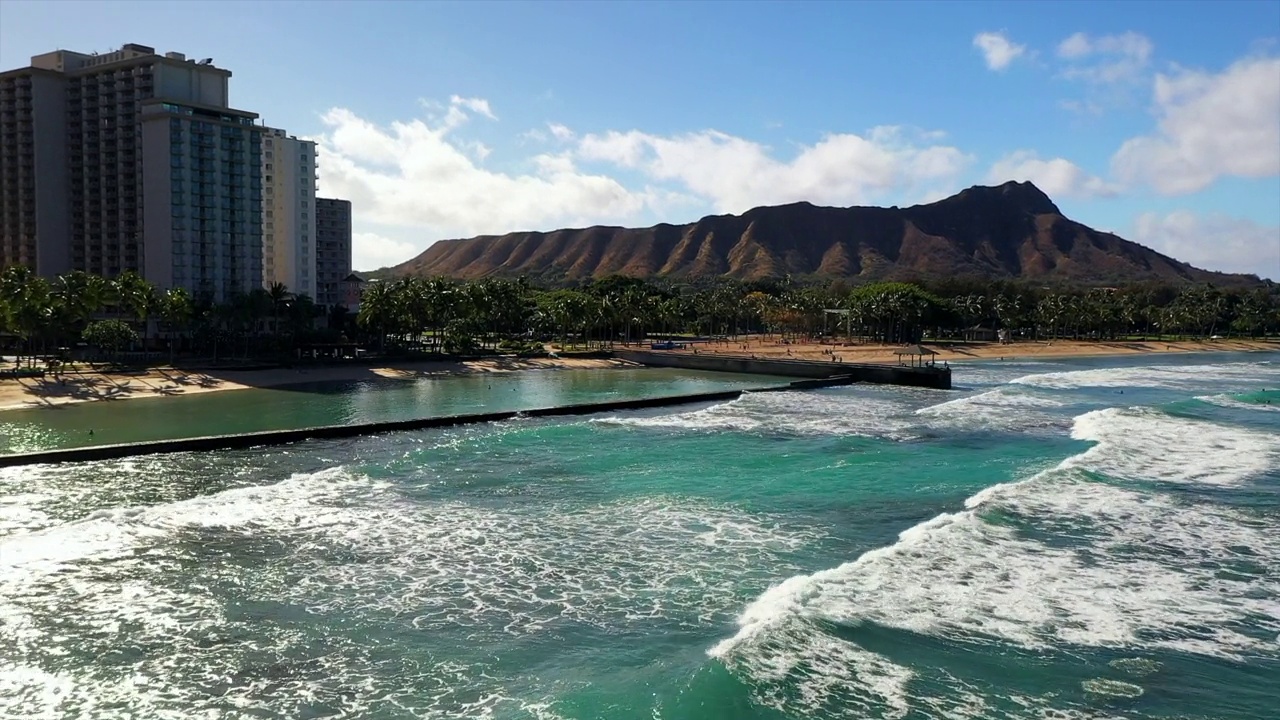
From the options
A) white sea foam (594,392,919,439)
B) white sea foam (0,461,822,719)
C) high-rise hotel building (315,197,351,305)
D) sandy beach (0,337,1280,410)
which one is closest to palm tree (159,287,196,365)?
sandy beach (0,337,1280,410)

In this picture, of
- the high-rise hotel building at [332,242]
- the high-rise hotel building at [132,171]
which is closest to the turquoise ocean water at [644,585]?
the high-rise hotel building at [132,171]

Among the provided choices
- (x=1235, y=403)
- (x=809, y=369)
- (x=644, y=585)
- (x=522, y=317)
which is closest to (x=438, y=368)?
(x=809, y=369)

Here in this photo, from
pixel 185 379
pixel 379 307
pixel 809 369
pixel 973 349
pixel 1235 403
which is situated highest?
pixel 379 307

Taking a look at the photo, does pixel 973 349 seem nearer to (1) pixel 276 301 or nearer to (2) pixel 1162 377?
(2) pixel 1162 377

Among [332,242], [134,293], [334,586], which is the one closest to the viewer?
[334,586]

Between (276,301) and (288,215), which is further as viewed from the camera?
(288,215)

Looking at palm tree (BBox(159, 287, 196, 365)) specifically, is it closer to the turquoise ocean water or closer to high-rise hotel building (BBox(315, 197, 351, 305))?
the turquoise ocean water

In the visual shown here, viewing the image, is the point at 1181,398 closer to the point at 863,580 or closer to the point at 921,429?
the point at 921,429

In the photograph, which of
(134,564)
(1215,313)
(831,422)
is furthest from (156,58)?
(1215,313)
